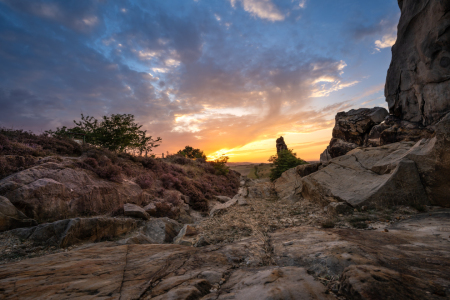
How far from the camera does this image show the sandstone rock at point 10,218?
6244mm

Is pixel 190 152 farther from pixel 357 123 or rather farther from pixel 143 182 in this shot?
pixel 357 123

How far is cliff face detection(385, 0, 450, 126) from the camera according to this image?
30.4 feet

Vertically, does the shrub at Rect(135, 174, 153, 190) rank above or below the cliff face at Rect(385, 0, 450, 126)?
below

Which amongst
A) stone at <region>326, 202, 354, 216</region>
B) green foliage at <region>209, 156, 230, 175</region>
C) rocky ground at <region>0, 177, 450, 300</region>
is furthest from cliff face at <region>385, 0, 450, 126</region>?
green foliage at <region>209, 156, 230, 175</region>

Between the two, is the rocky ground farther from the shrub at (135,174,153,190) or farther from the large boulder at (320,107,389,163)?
the large boulder at (320,107,389,163)

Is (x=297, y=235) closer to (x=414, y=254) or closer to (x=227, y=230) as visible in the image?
(x=414, y=254)

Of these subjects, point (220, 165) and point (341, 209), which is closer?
point (341, 209)

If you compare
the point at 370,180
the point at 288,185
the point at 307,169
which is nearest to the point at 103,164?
the point at 288,185

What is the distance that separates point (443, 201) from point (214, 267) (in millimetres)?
8326

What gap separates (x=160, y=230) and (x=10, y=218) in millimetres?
5113

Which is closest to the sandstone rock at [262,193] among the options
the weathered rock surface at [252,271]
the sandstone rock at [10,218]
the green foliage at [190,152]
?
the weathered rock surface at [252,271]

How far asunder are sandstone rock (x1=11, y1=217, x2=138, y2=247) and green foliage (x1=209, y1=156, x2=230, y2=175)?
20.0 meters

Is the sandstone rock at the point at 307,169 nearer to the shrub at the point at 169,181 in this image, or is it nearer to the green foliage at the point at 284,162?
the green foliage at the point at 284,162

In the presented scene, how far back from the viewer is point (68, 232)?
5965mm
